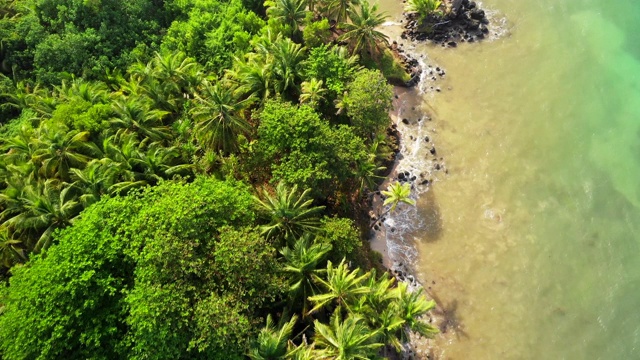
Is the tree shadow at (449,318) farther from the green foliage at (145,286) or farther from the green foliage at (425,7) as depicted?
the green foliage at (425,7)

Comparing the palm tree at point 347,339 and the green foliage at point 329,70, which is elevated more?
the green foliage at point 329,70

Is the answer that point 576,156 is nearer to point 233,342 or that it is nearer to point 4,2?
point 233,342

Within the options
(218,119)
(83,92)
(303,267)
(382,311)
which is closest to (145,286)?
(303,267)

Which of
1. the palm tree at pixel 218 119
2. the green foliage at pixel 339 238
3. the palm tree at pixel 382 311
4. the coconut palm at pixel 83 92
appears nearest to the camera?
the palm tree at pixel 382 311

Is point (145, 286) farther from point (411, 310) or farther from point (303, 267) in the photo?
point (411, 310)

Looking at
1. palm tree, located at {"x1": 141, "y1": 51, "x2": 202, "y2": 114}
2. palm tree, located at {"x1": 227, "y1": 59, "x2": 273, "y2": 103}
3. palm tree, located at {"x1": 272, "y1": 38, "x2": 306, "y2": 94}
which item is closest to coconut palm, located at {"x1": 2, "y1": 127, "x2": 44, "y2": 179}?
palm tree, located at {"x1": 141, "y1": 51, "x2": 202, "y2": 114}

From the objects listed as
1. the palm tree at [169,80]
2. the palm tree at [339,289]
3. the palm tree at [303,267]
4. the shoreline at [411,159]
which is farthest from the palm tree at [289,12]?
the palm tree at [339,289]

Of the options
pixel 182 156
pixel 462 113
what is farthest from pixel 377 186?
pixel 182 156
